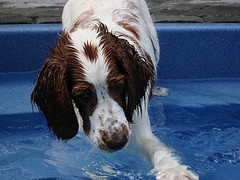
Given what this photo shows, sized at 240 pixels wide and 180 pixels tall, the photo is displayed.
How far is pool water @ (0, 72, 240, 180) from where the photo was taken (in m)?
3.38

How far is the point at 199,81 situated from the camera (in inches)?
204

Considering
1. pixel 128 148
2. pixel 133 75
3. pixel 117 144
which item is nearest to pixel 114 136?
pixel 117 144

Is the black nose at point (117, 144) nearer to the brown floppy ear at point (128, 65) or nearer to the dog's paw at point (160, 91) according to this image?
the brown floppy ear at point (128, 65)

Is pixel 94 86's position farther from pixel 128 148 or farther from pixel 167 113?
pixel 167 113

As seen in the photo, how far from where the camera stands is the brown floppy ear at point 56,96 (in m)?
2.61

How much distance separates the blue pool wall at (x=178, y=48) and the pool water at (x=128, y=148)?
232 mm

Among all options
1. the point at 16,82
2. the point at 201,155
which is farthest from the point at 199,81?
the point at 16,82

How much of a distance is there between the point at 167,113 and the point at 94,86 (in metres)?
1.94

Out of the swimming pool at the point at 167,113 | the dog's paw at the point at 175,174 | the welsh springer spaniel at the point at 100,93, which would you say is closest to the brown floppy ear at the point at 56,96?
the welsh springer spaniel at the point at 100,93

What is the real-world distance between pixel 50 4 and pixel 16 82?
2352mm

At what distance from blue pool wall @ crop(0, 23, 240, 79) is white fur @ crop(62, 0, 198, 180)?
3.05 feet

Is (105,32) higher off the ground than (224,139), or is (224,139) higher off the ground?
(105,32)

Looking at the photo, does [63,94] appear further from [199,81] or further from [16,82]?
[199,81]

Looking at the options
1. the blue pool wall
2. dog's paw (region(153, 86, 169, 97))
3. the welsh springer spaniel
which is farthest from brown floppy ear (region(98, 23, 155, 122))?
the blue pool wall
